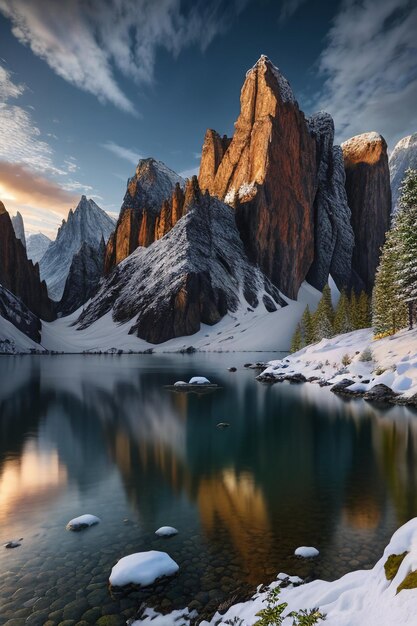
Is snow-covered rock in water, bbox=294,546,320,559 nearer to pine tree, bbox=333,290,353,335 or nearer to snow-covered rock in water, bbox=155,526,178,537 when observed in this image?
snow-covered rock in water, bbox=155,526,178,537

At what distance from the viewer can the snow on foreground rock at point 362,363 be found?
132ft

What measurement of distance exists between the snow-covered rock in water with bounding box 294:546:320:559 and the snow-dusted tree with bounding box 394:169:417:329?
1491 inches

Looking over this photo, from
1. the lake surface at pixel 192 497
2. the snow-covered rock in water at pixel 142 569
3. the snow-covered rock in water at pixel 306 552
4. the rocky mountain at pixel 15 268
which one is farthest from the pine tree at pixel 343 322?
the rocky mountain at pixel 15 268

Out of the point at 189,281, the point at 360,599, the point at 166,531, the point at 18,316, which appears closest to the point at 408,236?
the point at 166,531

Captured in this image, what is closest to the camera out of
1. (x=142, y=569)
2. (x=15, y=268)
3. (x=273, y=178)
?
(x=142, y=569)

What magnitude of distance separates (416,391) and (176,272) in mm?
119747

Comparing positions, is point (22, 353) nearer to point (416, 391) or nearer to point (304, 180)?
point (416, 391)

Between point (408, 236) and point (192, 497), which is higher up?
point (408, 236)

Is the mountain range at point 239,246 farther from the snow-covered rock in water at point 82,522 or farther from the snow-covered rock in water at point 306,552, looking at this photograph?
the snow-covered rock in water at point 306,552

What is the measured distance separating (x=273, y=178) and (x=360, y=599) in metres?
184

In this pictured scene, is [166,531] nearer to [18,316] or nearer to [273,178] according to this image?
[18,316]

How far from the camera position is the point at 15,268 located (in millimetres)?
170000

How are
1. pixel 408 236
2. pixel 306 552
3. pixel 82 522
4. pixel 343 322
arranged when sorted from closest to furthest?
pixel 306 552 < pixel 82 522 < pixel 408 236 < pixel 343 322

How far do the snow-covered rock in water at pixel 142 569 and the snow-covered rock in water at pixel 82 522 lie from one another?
3444 millimetres
